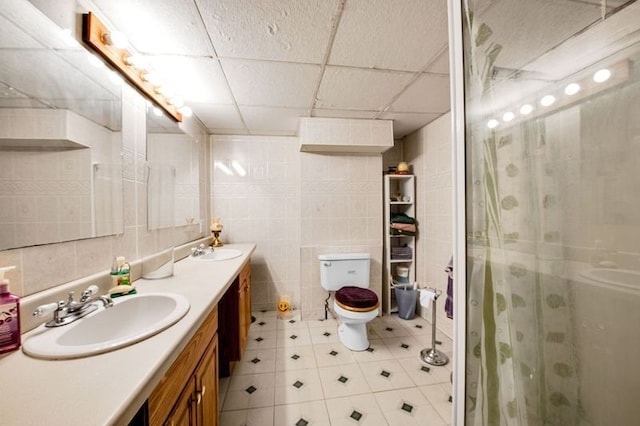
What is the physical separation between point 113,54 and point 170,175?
2.67 ft

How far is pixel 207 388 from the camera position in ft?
3.14

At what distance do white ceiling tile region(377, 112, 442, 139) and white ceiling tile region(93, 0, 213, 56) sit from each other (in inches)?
63.4

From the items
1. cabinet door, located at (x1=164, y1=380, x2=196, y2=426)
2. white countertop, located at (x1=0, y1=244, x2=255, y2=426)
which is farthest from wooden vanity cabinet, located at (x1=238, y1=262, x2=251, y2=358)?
white countertop, located at (x1=0, y1=244, x2=255, y2=426)

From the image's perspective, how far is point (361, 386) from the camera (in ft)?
5.05

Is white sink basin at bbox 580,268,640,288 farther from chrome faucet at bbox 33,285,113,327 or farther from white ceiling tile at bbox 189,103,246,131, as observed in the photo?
white ceiling tile at bbox 189,103,246,131

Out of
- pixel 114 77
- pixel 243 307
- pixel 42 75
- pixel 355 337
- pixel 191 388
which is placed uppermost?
pixel 114 77

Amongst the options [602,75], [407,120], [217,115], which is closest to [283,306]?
[217,115]

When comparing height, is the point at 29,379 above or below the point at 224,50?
below

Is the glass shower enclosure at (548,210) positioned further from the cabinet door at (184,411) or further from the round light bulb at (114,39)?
the round light bulb at (114,39)

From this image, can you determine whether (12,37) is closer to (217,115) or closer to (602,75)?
(217,115)

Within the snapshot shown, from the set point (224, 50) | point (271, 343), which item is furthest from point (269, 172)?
point (271, 343)

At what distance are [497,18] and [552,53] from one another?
0.18 metres

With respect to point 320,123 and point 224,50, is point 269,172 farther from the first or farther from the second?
point 224,50

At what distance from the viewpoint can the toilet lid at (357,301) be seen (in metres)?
1.86
